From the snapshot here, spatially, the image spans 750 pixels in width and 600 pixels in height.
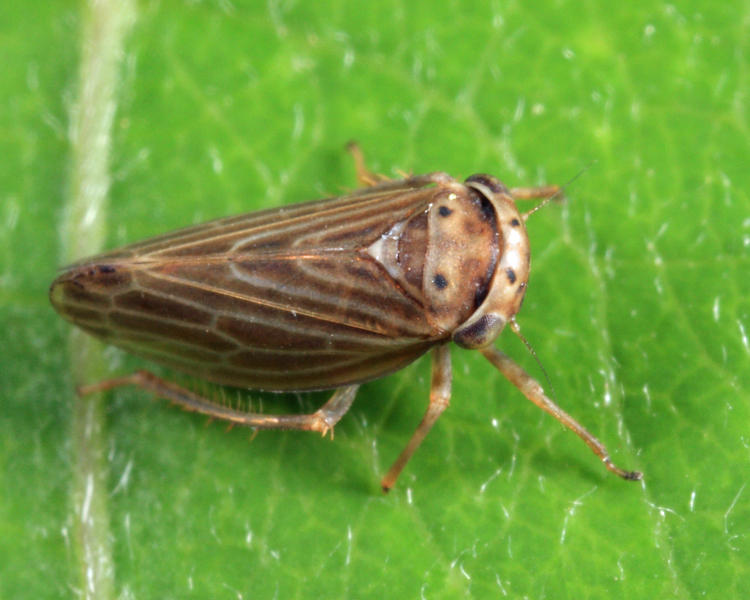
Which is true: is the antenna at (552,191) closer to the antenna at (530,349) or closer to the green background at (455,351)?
the green background at (455,351)

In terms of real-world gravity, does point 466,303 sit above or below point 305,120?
below

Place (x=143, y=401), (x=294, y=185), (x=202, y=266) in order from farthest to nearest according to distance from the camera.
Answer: (x=294, y=185) < (x=143, y=401) < (x=202, y=266)

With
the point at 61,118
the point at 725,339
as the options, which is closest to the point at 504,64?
the point at 725,339

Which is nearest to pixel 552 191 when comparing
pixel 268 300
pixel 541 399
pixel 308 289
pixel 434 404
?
pixel 541 399

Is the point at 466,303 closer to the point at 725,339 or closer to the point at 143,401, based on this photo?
the point at 725,339

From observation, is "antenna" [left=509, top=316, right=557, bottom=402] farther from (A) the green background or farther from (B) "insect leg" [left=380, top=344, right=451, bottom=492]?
(B) "insect leg" [left=380, top=344, right=451, bottom=492]

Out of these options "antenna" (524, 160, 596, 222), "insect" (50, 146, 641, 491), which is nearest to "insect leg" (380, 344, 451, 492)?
"insect" (50, 146, 641, 491)

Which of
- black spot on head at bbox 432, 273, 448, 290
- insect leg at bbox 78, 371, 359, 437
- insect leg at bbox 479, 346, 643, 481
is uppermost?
black spot on head at bbox 432, 273, 448, 290
